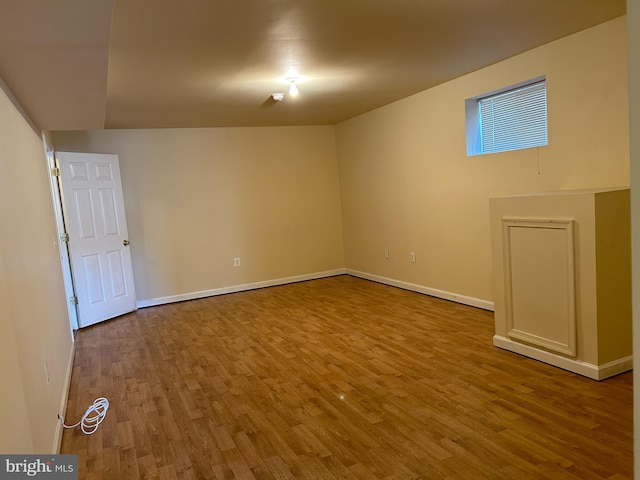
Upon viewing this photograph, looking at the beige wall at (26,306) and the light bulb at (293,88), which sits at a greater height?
the light bulb at (293,88)

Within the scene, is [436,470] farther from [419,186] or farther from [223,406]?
[419,186]

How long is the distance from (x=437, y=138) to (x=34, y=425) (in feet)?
13.7

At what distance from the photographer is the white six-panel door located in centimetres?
482

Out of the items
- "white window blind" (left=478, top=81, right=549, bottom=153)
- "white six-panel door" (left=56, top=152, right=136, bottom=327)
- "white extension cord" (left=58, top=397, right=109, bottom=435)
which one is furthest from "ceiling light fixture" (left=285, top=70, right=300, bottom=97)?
"white extension cord" (left=58, top=397, right=109, bottom=435)

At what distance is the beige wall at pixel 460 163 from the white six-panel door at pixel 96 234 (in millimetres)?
3138

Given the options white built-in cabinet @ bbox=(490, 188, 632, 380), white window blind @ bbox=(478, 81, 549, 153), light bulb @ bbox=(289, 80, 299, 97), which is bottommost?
white built-in cabinet @ bbox=(490, 188, 632, 380)

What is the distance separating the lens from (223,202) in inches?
239

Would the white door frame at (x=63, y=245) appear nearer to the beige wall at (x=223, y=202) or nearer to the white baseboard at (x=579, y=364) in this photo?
the beige wall at (x=223, y=202)

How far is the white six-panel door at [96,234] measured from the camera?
482 cm

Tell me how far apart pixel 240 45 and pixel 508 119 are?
8.25 ft

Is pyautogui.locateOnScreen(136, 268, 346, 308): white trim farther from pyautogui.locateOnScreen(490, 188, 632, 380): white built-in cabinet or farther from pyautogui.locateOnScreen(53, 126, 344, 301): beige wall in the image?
pyautogui.locateOnScreen(490, 188, 632, 380): white built-in cabinet

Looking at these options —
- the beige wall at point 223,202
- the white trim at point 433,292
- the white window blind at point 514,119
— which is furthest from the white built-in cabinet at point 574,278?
the beige wall at point 223,202

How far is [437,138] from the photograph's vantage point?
15.4 ft

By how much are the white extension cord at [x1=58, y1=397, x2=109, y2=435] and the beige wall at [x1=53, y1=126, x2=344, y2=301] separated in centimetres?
287
